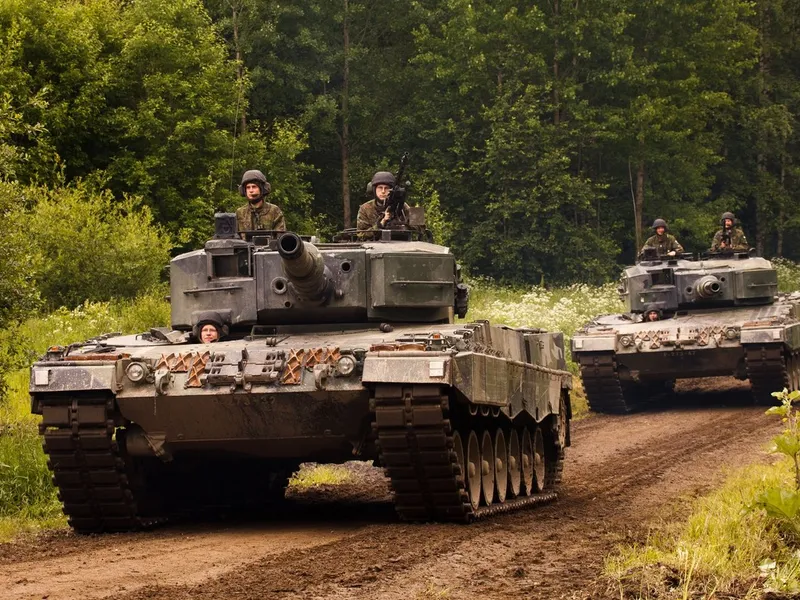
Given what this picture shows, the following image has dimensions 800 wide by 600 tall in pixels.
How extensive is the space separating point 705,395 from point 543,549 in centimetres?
1737

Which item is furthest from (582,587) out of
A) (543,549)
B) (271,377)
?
(271,377)

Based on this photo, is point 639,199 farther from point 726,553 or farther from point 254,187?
point 726,553

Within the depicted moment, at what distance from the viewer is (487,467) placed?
13.2m

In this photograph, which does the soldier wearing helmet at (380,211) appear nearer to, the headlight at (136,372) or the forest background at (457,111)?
the headlight at (136,372)

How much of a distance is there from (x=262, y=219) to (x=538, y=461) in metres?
3.77

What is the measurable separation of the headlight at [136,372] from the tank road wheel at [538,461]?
4.79m

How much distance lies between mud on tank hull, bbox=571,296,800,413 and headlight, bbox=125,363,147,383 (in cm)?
1248

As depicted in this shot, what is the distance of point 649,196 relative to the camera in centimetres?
4741

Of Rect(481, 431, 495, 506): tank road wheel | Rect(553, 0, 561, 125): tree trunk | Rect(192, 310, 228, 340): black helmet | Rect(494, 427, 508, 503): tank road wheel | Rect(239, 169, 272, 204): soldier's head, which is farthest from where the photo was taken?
Rect(553, 0, 561, 125): tree trunk

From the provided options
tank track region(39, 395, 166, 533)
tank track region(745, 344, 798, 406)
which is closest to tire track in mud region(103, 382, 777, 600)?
tank track region(39, 395, 166, 533)

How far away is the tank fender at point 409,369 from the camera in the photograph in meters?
11.2

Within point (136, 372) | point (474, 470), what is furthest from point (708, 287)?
point (136, 372)

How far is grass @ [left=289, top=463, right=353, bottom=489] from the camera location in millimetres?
16797

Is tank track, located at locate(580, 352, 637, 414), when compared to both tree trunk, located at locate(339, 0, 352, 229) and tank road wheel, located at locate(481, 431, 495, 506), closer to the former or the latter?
tank road wheel, located at locate(481, 431, 495, 506)
